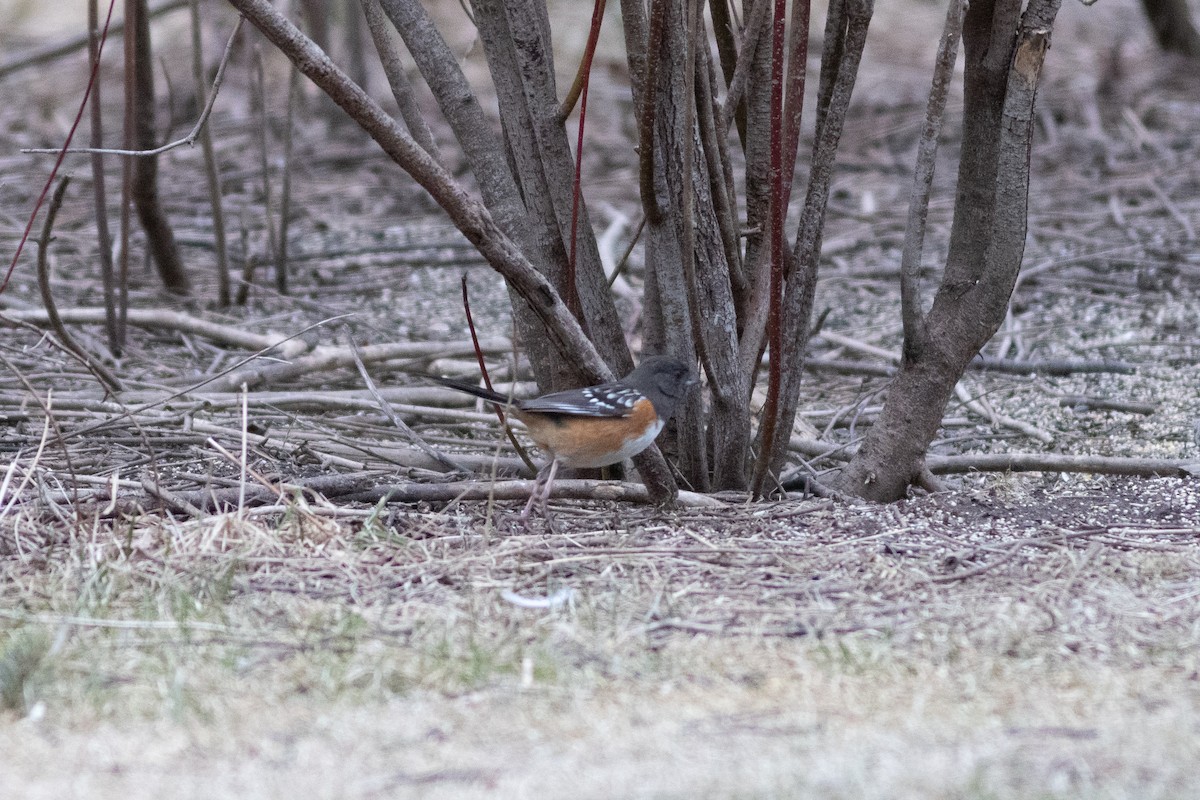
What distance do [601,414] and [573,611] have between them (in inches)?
37.6

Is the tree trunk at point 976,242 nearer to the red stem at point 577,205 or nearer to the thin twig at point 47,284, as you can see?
the red stem at point 577,205

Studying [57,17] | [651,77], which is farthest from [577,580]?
[57,17]

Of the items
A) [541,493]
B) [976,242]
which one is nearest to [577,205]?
[541,493]

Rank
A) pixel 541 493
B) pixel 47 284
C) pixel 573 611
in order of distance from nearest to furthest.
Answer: pixel 573 611, pixel 541 493, pixel 47 284

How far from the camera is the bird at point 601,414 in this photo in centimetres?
377

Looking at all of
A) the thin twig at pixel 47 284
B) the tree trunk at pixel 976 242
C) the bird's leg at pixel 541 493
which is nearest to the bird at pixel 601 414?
the bird's leg at pixel 541 493

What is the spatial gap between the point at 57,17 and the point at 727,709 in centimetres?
1305

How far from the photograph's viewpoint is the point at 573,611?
2.97 meters

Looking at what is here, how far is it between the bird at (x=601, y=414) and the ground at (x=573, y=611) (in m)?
0.21

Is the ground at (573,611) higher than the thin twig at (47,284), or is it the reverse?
the thin twig at (47,284)

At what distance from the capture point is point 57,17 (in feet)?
42.8

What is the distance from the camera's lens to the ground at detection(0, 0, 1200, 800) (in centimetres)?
219

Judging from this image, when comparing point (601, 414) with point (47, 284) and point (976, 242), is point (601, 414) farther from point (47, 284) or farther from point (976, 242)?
point (47, 284)

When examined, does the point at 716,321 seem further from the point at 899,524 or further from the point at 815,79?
the point at 815,79
